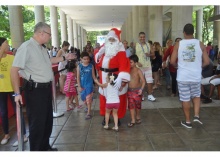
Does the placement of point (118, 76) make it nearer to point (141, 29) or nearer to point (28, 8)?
point (141, 29)

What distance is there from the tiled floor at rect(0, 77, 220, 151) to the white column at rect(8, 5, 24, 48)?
23.7 feet

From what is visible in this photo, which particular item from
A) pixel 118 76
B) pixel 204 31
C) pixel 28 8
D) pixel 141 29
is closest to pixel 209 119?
pixel 118 76

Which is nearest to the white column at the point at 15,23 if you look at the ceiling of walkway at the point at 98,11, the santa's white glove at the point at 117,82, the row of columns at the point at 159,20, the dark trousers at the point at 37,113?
the row of columns at the point at 159,20

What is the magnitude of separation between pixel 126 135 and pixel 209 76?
13.0 ft

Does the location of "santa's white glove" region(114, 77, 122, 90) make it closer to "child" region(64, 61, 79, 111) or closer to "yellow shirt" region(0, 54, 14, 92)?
"yellow shirt" region(0, 54, 14, 92)

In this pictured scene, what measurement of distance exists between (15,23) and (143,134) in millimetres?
9493

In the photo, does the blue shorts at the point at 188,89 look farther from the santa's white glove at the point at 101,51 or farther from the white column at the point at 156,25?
the white column at the point at 156,25

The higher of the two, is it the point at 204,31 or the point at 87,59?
the point at 204,31

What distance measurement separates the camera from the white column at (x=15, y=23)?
11.4m

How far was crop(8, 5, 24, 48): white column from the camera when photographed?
11.4m

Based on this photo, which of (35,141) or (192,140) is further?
(192,140)

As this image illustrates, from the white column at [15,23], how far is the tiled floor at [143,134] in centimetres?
722

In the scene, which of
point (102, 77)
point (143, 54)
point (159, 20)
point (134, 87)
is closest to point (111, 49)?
point (102, 77)

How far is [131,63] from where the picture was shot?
484cm
